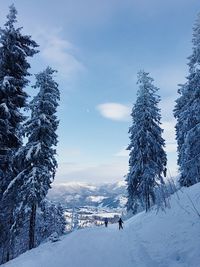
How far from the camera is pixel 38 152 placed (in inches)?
940

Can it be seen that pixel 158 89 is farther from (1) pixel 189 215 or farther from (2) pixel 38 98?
(1) pixel 189 215

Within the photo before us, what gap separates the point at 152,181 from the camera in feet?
103

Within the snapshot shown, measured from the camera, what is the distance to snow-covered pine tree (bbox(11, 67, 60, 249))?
2338 cm

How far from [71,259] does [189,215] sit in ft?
19.6

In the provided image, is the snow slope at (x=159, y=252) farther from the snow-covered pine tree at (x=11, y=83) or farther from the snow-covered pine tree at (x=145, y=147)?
the snow-covered pine tree at (x=145, y=147)

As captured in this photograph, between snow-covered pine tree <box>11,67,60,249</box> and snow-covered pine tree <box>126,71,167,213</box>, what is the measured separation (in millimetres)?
10989

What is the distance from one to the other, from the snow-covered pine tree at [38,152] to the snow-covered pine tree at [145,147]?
10989 mm

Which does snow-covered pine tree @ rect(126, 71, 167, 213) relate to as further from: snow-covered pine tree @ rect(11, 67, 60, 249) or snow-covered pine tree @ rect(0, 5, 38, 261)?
snow-covered pine tree @ rect(0, 5, 38, 261)

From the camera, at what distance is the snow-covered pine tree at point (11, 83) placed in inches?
632

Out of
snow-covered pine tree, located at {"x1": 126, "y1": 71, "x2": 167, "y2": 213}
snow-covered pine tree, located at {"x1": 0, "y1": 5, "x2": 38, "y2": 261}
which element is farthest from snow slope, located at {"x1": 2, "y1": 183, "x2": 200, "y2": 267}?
snow-covered pine tree, located at {"x1": 126, "y1": 71, "x2": 167, "y2": 213}

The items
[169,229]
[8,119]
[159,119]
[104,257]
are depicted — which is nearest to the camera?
[104,257]

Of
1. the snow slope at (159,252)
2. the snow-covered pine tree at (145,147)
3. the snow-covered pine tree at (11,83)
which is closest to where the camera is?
the snow slope at (159,252)

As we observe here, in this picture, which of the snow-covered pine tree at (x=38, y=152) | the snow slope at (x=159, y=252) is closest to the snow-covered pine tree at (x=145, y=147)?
the snow-covered pine tree at (x=38, y=152)

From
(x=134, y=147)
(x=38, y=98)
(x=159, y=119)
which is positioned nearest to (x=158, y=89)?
(x=159, y=119)
